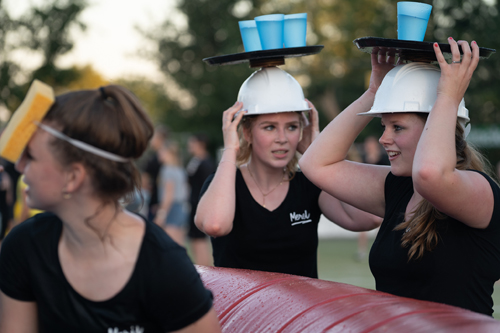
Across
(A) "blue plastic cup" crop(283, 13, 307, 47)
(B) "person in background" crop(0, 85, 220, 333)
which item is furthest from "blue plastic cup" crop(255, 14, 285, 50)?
(B) "person in background" crop(0, 85, 220, 333)

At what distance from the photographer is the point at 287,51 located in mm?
3324

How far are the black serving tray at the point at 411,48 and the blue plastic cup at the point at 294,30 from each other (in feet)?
2.42

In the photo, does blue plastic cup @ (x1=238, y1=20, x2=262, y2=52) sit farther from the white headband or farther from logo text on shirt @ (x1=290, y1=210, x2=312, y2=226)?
the white headband

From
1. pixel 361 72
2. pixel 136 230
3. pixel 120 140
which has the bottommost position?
pixel 361 72

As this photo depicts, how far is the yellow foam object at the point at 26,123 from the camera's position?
1731 mm

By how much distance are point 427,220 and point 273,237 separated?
1.12 metres

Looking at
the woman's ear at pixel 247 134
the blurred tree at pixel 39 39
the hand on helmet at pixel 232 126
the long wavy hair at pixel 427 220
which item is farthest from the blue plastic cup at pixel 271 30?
the blurred tree at pixel 39 39

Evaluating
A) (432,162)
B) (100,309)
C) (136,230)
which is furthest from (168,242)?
(432,162)

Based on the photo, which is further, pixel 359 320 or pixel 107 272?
pixel 359 320

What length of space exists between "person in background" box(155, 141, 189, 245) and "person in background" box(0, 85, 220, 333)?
7774 millimetres

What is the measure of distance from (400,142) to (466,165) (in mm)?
285

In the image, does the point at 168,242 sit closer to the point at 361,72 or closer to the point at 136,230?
the point at 136,230

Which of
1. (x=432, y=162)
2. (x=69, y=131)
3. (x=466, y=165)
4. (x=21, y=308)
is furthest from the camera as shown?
(x=466, y=165)

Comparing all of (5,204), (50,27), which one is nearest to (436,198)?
(5,204)
